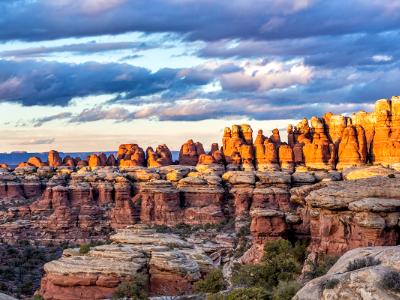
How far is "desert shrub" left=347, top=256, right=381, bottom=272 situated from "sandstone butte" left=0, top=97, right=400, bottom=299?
26125 mm

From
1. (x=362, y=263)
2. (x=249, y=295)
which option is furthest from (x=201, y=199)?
(x=362, y=263)

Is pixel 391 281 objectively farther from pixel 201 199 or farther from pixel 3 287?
pixel 201 199

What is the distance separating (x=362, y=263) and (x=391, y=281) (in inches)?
95.0

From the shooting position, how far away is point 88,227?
305ft

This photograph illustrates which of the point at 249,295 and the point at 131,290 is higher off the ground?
the point at 249,295

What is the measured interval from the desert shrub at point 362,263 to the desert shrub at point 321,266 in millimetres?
16429

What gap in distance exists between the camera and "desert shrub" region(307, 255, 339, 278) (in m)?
38.7

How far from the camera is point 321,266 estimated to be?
4091cm

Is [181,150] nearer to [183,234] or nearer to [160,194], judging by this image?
[160,194]

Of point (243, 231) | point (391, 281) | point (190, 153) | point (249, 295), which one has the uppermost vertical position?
point (190, 153)

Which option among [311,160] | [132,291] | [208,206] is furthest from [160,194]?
[132,291]

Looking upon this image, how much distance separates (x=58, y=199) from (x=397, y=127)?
4238cm

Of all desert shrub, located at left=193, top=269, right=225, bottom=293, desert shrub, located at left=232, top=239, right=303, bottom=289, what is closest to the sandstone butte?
desert shrub, located at left=232, top=239, right=303, bottom=289

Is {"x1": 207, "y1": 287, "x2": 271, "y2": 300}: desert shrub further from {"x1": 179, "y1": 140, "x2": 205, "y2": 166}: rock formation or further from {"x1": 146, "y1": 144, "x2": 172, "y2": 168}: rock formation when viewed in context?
{"x1": 146, "y1": 144, "x2": 172, "y2": 168}: rock formation
